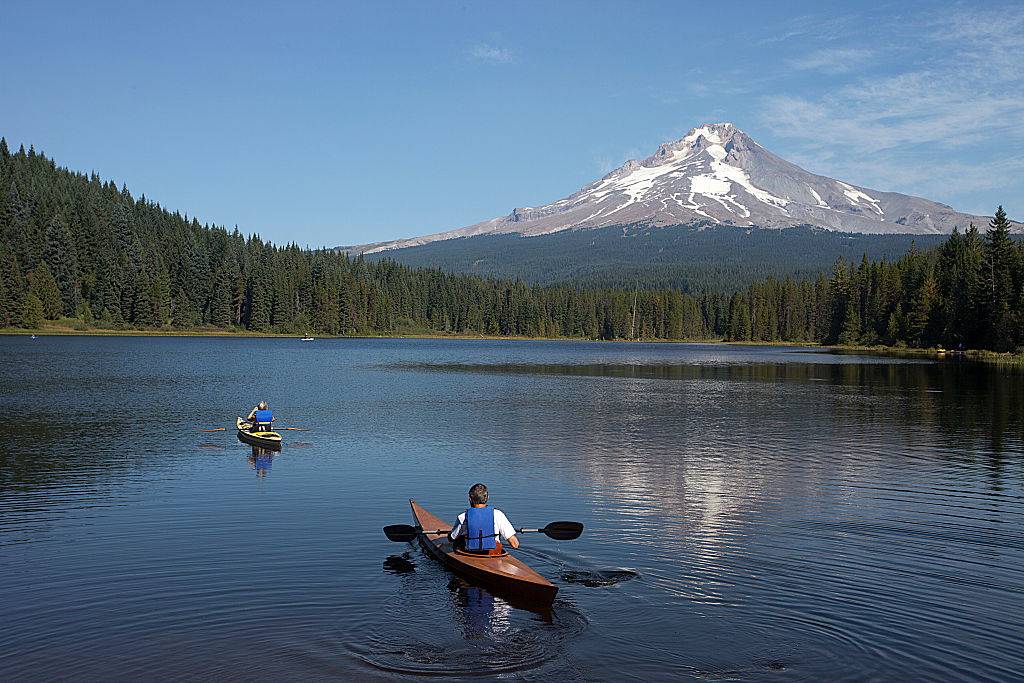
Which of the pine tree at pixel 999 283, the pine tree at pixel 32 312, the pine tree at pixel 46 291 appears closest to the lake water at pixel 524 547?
the pine tree at pixel 999 283

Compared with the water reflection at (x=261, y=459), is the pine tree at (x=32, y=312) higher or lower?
higher

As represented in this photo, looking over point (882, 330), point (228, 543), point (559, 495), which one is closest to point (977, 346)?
point (882, 330)

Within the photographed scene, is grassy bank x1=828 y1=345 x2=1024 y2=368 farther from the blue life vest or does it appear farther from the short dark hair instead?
the short dark hair

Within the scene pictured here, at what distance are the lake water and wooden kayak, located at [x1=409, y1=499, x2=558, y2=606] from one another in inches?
15.2

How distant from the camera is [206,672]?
14.8 metres

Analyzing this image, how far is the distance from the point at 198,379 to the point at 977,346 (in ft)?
351

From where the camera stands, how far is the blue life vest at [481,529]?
20188 millimetres

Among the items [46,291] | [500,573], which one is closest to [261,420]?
[500,573]

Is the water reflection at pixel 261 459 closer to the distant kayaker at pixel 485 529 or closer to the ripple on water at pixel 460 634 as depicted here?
the distant kayaker at pixel 485 529

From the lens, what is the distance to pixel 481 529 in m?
20.2

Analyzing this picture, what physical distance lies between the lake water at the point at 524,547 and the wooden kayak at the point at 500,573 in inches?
15.2

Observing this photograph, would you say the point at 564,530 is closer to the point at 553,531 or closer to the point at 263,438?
the point at 553,531

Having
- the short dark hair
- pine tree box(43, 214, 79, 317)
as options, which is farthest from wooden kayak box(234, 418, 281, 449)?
pine tree box(43, 214, 79, 317)

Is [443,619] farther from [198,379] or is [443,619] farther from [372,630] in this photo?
[198,379]
